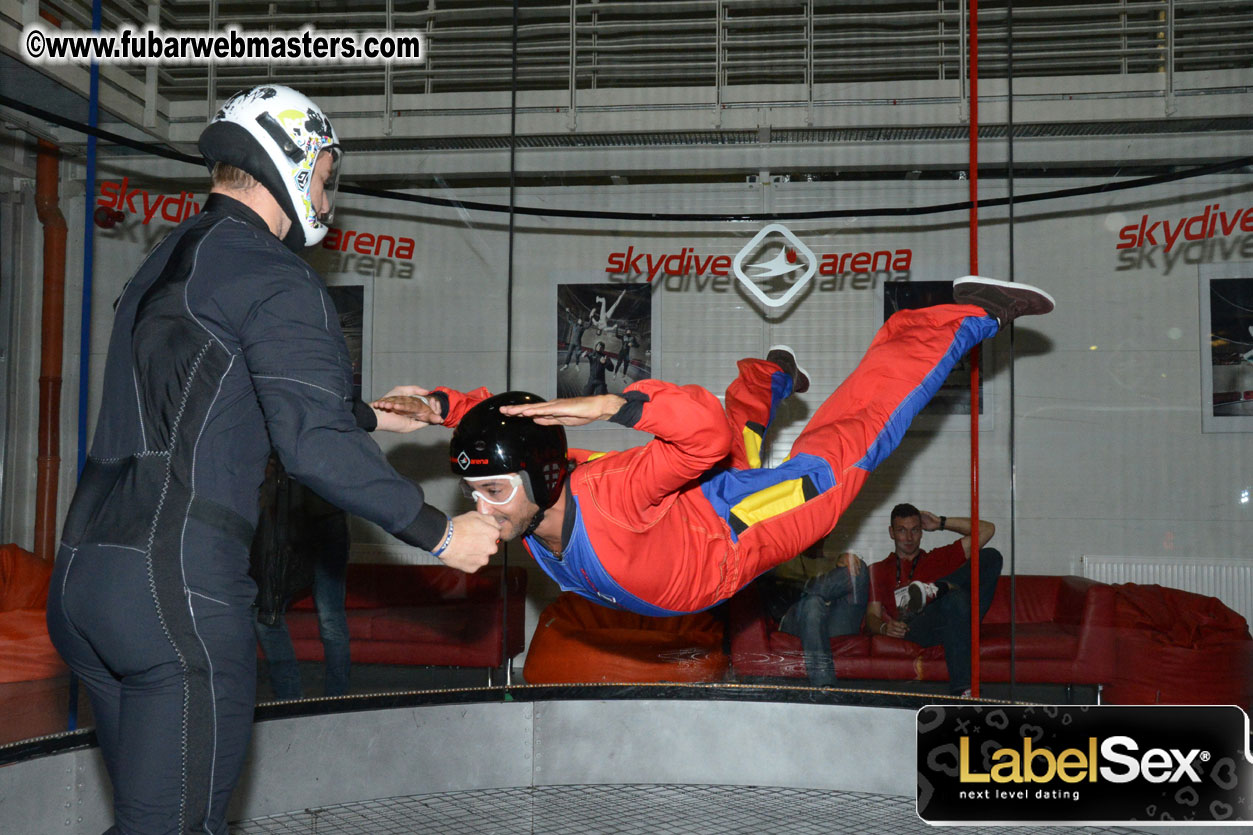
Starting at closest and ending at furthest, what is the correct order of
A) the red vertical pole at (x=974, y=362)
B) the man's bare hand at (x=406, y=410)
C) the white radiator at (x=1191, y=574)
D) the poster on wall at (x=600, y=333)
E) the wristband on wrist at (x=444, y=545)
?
the wristband on wrist at (x=444, y=545)
the man's bare hand at (x=406, y=410)
the red vertical pole at (x=974, y=362)
the white radiator at (x=1191, y=574)
the poster on wall at (x=600, y=333)

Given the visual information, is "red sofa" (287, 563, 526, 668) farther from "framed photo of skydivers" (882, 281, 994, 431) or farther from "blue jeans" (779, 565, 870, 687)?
"framed photo of skydivers" (882, 281, 994, 431)

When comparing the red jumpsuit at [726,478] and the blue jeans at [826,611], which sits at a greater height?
the red jumpsuit at [726,478]

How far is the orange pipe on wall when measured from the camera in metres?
3.55

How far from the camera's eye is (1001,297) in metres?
3.06

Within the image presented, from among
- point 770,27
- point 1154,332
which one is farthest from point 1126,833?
point 770,27

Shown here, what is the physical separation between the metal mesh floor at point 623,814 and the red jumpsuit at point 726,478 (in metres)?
0.89

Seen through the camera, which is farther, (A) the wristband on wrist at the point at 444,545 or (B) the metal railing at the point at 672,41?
(B) the metal railing at the point at 672,41

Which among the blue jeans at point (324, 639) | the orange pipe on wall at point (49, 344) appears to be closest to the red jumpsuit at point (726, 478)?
the blue jeans at point (324, 639)

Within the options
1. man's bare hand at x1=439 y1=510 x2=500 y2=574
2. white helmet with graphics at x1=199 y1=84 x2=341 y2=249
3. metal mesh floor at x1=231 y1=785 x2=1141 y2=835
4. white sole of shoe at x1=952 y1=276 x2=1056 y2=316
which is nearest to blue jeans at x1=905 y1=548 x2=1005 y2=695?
metal mesh floor at x1=231 y1=785 x2=1141 y2=835

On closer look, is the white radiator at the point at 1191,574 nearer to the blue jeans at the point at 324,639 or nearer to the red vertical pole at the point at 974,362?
the red vertical pole at the point at 974,362

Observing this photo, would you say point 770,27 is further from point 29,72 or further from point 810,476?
point 29,72

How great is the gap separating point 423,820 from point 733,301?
2.23 meters

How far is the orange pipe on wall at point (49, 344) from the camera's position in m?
3.55

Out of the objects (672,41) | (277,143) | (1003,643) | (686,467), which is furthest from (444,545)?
(672,41)
